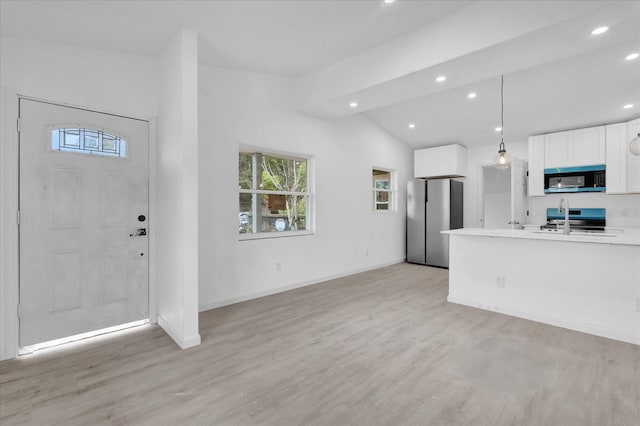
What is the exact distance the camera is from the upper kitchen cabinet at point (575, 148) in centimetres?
498

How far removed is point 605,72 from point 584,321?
118 inches

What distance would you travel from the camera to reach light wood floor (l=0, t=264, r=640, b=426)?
184 cm

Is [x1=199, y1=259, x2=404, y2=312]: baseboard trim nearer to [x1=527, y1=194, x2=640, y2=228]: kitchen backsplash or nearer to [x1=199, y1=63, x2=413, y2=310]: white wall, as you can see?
[x1=199, y1=63, x2=413, y2=310]: white wall

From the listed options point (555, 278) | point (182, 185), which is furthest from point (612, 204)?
Result: point (182, 185)

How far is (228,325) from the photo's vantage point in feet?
10.6

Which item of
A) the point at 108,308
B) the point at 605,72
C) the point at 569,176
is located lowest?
the point at 108,308

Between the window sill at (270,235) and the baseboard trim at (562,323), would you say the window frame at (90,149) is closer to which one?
the window sill at (270,235)

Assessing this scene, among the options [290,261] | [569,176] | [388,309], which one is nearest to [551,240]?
[388,309]

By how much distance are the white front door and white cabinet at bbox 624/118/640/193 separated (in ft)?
21.8

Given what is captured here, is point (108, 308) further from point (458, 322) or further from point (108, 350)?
point (458, 322)

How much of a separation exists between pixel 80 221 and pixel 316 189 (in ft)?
10.0

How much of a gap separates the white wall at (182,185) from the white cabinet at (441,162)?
17.2 feet

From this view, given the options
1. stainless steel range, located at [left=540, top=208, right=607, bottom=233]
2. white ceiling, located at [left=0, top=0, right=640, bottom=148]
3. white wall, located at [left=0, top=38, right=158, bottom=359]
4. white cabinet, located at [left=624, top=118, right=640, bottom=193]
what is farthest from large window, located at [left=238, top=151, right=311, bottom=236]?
white cabinet, located at [left=624, top=118, right=640, bottom=193]

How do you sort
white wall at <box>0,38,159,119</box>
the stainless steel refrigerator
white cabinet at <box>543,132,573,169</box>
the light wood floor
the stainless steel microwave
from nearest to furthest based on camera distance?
1. the light wood floor
2. white wall at <box>0,38,159,119</box>
3. the stainless steel microwave
4. white cabinet at <box>543,132,573,169</box>
5. the stainless steel refrigerator
